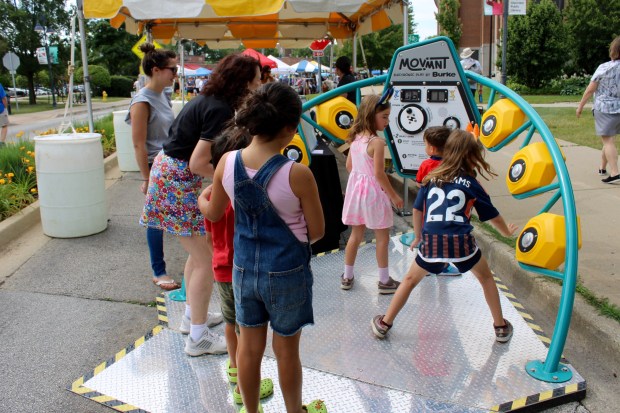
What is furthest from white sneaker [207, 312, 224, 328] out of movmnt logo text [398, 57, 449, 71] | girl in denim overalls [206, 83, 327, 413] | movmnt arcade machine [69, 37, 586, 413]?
movmnt logo text [398, 57, 449, 71]

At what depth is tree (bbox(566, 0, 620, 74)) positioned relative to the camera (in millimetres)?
26016

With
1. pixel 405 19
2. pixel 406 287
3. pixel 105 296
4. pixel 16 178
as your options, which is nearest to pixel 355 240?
pixel 406 287

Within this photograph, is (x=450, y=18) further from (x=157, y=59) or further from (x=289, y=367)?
(x=289, y=367)

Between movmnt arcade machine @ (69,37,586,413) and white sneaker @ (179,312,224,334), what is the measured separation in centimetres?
7

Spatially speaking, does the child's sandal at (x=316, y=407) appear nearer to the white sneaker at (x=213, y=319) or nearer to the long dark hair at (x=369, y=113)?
the white sneaker at (x=213, y=319)

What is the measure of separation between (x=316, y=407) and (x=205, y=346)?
3.25ft

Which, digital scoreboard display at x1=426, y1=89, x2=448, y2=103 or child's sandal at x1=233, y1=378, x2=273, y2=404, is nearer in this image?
child's sandal at x1=233, y1=378, x2=273, y2=404

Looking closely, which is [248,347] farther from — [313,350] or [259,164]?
[313,350]

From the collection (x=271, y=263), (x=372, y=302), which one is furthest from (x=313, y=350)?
(x=271, y=263)

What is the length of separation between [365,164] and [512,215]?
2.57 metres

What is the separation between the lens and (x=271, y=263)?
2281 mm

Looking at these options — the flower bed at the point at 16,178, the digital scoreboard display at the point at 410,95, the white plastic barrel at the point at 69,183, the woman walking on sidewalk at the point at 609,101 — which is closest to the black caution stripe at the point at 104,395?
the white plastic barrel at the point at 69,183

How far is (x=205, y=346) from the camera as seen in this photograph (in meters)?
3.49

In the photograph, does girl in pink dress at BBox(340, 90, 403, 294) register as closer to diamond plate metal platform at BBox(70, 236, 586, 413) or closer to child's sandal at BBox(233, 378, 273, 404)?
diamond plate metal platform at BBox(70, 236, 586, 413)
